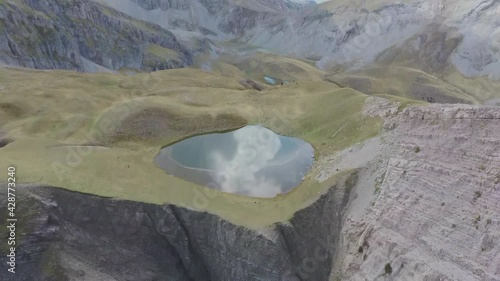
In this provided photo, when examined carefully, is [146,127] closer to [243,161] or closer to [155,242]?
[243,161]

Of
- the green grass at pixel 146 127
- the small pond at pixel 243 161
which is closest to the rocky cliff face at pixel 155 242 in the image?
the green grass at pixel 146 127

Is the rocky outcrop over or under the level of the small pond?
over

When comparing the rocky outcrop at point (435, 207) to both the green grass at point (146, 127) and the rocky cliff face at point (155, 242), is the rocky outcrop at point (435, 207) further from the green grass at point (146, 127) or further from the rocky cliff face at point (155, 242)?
the green grass at point (146, 127)

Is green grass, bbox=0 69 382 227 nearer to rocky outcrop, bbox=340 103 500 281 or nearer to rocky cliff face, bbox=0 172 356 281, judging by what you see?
rocky cliff face, bbox=0 172 356 281

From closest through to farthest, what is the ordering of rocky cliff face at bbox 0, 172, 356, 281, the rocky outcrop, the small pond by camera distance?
the rocky outcrop
rocky cliff face at bbox 0, 172, 356, 281
the small pond

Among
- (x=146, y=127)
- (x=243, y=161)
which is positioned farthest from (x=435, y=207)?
(x=146, y=127)

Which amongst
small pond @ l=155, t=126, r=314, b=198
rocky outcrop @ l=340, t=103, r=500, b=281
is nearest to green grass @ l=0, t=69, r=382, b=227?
small pond @ l=155, t=126, r=314, b=198

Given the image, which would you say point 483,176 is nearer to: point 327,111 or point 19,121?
point 327,111

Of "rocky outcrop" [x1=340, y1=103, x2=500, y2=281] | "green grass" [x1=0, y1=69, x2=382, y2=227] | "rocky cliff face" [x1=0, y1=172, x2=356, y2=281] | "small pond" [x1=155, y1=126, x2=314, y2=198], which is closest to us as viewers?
"rocky outcrop" [x1=340, y1=103, x2=500, y2=281]
